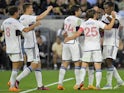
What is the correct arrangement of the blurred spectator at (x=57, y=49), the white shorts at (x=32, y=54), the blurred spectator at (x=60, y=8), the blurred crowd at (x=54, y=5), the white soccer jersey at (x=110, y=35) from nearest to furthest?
the white shorts at (x=32, y=54) < the white soccer jersey at (x=110, y=35) < the blurred spectator at (x=57, y=49) < the blurred crowd at (x=54, y=5) < the blurred spectator at (x=60, y=8)

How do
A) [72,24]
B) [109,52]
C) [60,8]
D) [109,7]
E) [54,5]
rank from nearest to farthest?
[109,7] → [72,24] → [109,52] → [60,8] → [54,5]

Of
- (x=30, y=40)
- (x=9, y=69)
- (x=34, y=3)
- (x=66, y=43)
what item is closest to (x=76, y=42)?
(x=66, y=43)

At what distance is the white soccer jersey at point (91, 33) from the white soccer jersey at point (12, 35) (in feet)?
6.13

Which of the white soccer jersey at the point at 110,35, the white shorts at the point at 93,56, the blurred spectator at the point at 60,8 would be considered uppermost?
the blurred spectator at the point at 60,8

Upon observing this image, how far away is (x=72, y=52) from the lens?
1748 centimetres

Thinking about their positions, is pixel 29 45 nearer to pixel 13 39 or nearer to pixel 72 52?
pixel 13 39

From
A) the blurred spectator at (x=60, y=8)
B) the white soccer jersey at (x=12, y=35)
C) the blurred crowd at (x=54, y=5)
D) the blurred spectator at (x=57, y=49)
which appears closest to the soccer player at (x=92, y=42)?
the white soccer jersey at (x=12, y=35)

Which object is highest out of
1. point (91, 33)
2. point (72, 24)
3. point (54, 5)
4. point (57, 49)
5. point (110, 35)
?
point (54, 5)

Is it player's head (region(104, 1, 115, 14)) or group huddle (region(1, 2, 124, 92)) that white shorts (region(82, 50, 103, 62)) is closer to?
group huddle (region(1, 2, 124, 92))

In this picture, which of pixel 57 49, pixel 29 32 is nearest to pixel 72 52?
pixel 29 32

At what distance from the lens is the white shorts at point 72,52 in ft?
57.3

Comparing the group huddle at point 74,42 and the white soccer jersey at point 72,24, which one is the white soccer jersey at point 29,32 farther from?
the white soccer jersey at point 72,24

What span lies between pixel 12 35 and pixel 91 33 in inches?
89.3

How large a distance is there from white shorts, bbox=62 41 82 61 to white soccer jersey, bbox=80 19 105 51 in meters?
0.66
